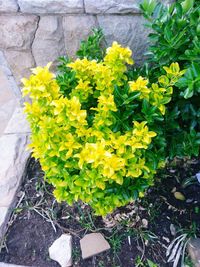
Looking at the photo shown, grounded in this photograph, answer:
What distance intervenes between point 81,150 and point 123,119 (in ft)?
0.82

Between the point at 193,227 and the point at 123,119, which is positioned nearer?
the point at 123,119

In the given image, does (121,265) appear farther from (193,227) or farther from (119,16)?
(119,16)

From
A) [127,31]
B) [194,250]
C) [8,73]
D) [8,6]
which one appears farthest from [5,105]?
[194,250]

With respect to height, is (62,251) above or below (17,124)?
below

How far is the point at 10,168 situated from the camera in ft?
7.24

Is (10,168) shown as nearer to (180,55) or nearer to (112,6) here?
(112,6)

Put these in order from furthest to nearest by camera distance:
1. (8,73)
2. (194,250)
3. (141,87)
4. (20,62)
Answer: (8,73) < (20,62) < (194,250) < (141,87)

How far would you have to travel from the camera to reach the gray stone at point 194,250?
1670 millimetres

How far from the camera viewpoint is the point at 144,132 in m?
1.34

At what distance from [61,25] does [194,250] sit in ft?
5.07

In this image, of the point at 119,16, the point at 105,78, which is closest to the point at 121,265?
the point at 105,78

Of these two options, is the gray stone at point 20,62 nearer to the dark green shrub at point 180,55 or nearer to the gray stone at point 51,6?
the gray stone at point 51,6

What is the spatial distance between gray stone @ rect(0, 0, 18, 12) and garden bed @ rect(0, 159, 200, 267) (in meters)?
1.16

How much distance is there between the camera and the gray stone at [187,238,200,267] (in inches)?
65.7
